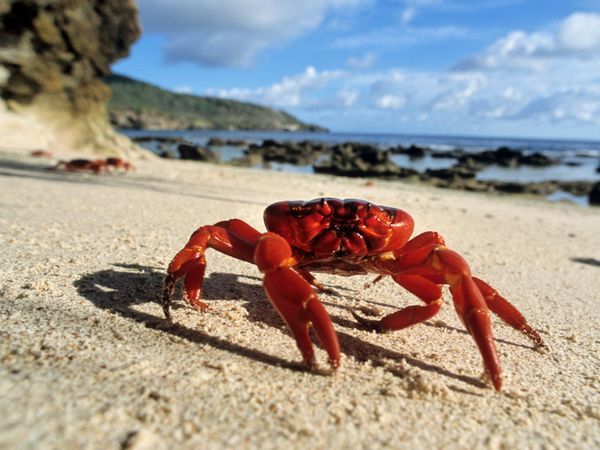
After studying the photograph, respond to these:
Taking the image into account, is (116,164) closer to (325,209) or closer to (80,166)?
(80,166)

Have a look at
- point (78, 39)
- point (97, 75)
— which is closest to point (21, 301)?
point (78, 39)

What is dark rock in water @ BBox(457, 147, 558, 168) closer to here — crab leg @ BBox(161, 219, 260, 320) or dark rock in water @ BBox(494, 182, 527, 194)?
dark rock in water @ BBox(494, 182, 527, 194)

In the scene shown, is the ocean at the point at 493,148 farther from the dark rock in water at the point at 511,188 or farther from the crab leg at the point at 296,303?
the crab leg at the point at 296,303

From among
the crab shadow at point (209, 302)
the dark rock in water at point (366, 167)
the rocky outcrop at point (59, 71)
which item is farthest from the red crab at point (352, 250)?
the dark rock in water at point (366, 167)

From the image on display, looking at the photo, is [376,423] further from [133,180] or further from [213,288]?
[133,180]

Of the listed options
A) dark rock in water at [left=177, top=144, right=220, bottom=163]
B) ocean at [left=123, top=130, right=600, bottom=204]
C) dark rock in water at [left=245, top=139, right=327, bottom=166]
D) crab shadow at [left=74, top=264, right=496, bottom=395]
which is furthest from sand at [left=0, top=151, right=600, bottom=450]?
dark rock in water at [left=245, top=139, right=327, bottom=166]

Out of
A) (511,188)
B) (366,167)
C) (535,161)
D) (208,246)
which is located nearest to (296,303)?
(208,246)
